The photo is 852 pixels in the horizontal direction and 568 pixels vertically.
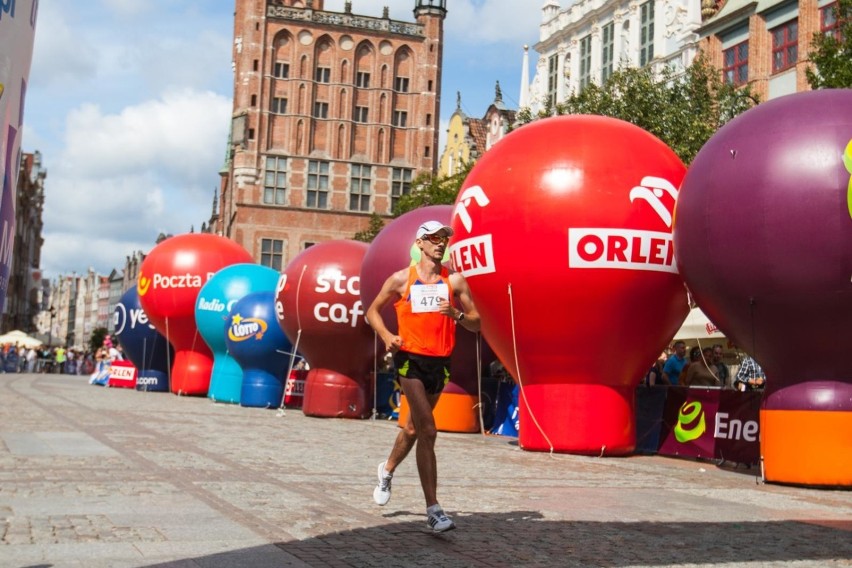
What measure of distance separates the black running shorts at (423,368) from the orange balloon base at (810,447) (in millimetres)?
5259

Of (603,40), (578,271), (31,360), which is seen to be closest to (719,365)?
(578,271)

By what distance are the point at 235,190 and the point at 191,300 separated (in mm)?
34707

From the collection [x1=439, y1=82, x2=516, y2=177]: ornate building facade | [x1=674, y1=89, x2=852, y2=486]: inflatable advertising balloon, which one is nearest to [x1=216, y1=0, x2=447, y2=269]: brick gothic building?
[x1=439, y1=82, x2=516, y2=177]: ornate building facade

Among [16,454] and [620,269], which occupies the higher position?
[620,269]

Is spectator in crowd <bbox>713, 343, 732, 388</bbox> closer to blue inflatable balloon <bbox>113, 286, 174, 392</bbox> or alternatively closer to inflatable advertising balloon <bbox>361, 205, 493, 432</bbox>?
inflatable advertising balloon <bbox>361, 205, 493, 432</bbox>

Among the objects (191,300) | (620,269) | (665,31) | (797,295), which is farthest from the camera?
(665,31)

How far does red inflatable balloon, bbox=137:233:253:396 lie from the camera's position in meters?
28.5

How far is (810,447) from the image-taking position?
10.9 m

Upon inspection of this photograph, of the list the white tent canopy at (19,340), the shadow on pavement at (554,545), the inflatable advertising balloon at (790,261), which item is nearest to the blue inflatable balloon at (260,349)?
the inflatable advertising balloon at (790,261)

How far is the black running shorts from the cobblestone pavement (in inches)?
36.6

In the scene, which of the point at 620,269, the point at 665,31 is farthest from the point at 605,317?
the point at 665,31

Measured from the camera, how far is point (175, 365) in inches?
1163

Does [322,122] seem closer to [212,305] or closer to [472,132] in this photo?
[472,132]

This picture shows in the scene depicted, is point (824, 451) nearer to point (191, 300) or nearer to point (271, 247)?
point (191, 300)
